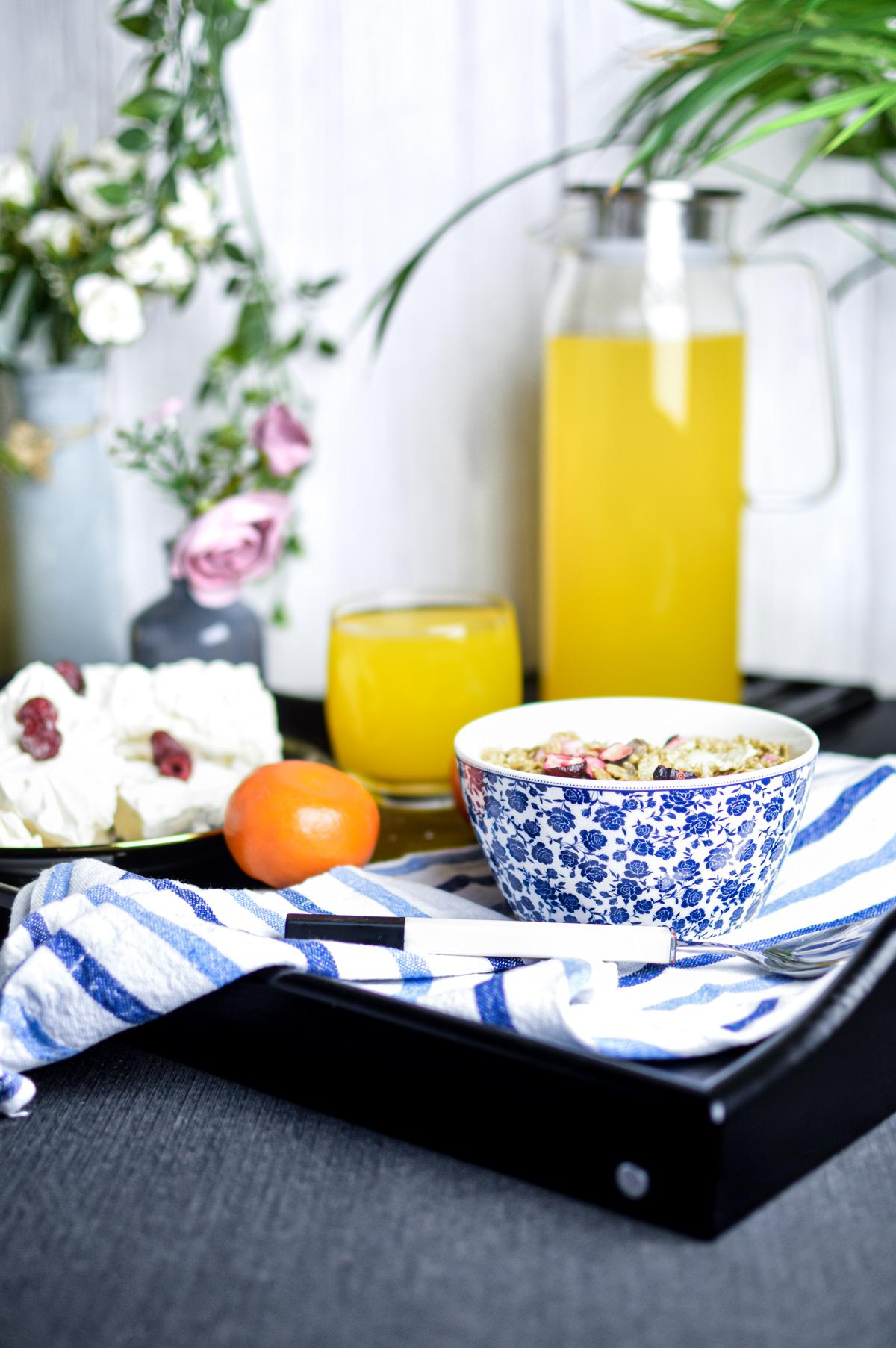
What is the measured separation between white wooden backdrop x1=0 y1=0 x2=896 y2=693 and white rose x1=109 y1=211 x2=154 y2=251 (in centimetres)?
17

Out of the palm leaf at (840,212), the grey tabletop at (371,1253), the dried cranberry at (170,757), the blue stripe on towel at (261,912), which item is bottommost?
the grey tabletop at (371,1253)

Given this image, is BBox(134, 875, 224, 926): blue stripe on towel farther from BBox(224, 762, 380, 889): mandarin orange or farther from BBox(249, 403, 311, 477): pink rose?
BBox(249, 403, 311, 477): pink rose

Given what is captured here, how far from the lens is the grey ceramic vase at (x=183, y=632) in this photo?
3.52 ft

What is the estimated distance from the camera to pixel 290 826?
28.3 inches

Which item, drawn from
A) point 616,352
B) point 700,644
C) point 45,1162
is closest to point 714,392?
point 616,352

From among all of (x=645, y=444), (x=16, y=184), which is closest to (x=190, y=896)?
(x=645, y=444)

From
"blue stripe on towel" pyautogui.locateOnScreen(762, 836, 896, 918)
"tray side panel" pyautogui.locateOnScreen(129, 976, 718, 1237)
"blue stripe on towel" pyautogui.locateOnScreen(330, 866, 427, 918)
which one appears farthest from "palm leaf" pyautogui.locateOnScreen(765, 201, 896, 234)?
"tray side panel" pyautogui.locateOnScreen(129, 976, 718, 1237)

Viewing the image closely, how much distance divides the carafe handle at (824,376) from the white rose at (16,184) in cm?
61

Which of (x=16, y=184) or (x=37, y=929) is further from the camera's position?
(x=16, y=184)

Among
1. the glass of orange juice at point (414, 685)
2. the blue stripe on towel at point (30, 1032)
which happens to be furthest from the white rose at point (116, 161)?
the blue stripe on towel at point (30, 1032)

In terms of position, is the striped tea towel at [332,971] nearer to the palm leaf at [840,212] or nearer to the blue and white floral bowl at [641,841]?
the blue and white floral bowl at [641,841]

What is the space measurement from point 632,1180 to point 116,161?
1023mm

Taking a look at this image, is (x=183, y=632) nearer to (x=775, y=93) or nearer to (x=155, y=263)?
(x=155, y=263)

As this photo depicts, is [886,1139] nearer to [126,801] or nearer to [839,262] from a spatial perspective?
[126,801]
